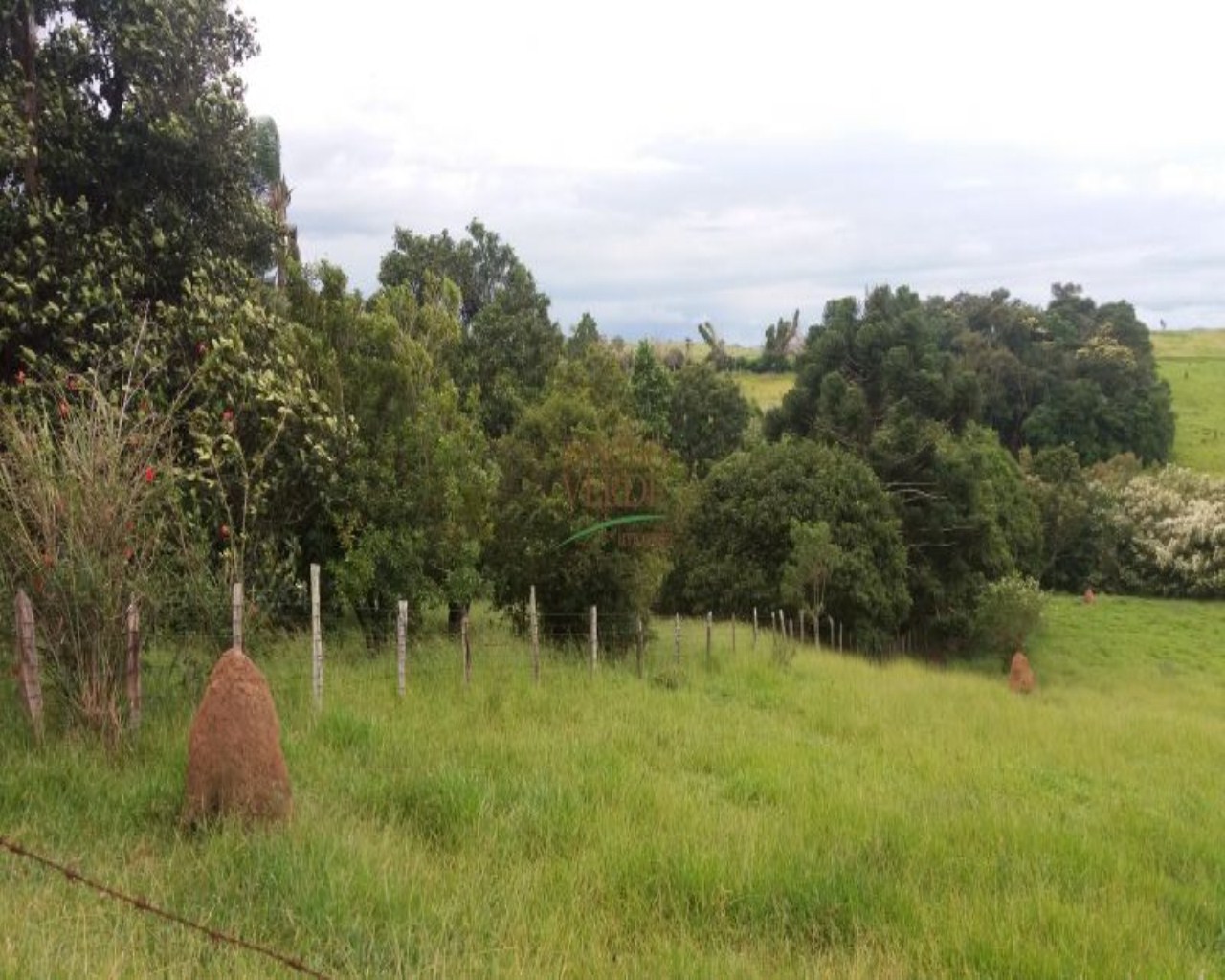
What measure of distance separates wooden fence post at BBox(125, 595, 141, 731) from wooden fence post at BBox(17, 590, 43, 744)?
24.6 inches

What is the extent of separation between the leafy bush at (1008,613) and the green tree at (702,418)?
49.6 feet

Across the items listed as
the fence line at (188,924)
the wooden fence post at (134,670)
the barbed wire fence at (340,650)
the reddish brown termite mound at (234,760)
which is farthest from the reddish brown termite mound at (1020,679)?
the fence line at (188,924)

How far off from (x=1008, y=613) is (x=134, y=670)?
3104cm

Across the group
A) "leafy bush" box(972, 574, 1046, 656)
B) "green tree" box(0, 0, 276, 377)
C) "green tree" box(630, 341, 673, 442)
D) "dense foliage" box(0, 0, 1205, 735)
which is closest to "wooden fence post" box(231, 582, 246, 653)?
"dense foliage" box(0, 0, 1205, 735)

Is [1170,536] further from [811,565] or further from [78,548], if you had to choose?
[78,548]

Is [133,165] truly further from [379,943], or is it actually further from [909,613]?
[909,613]

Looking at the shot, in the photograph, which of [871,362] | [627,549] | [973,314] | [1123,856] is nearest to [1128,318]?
[973,314]

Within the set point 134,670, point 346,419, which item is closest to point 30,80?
point 346,419

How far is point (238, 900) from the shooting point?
530 centimetres

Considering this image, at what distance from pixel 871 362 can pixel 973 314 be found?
37.3 metres

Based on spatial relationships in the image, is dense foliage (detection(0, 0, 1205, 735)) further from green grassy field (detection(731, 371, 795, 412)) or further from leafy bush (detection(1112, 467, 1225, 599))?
green grassy field (detection(731, 371, 795, 412))

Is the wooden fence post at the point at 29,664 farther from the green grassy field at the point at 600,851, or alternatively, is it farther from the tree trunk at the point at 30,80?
the tree trunk at the point at 30,80

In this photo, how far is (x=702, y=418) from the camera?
46438 millimetres

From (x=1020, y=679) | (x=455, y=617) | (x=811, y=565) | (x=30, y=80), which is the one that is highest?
(x=30, y=80)
